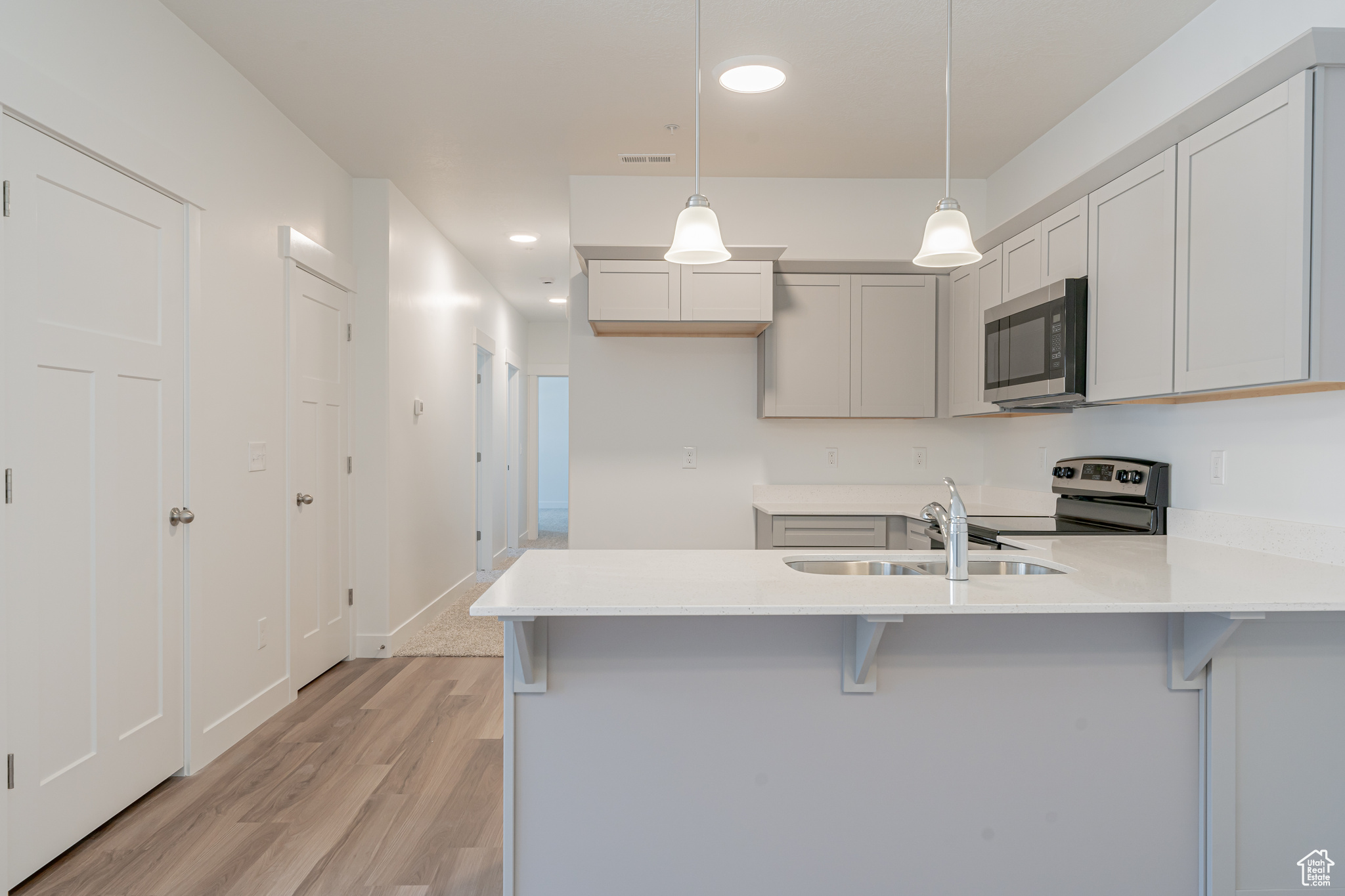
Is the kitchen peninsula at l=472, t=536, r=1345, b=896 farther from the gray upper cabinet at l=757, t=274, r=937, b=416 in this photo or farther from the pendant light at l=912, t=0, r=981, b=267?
the gray upper cabinet at l=757, t=274, r=937, b=416

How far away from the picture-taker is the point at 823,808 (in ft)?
5.96

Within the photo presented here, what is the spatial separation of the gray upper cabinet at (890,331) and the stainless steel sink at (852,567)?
193 cm

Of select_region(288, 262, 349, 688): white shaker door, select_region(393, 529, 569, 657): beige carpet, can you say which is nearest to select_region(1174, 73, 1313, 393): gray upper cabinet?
select_region(393, 529, 569, 657): beige carpet

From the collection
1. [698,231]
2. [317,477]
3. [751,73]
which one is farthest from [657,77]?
[317,477]

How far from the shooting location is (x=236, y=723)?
9.82 feet

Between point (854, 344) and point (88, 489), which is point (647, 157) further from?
point (88, 489)

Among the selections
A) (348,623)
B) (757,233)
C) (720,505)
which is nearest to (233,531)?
(348,623)

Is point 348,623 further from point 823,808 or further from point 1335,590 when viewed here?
point 1335,590

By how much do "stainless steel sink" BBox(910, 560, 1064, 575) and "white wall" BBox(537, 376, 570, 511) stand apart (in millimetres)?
10390

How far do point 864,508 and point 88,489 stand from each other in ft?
10.4

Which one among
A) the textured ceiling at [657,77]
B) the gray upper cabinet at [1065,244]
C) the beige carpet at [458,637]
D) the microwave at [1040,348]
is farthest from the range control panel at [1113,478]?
the beige carpet at [458,637]

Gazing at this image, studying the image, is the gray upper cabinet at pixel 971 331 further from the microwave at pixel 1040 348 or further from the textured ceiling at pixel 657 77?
the textured ceiling at pixel 657 77

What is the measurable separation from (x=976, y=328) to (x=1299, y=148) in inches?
71.1

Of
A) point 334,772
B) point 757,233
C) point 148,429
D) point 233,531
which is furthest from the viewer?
point 757,233
